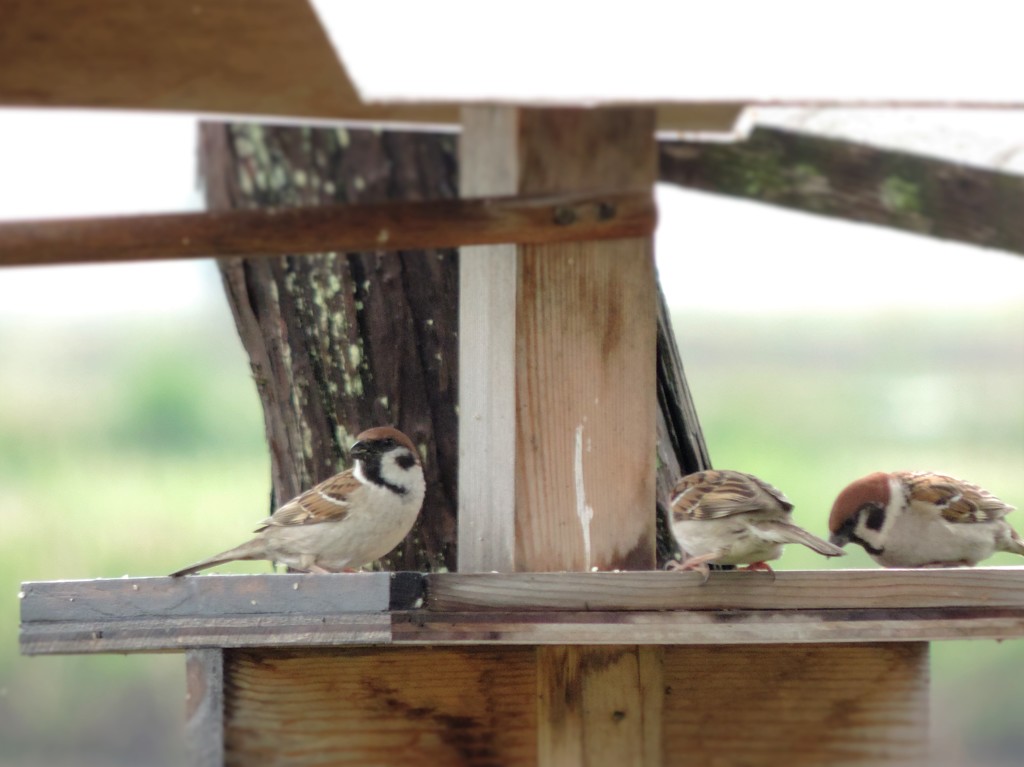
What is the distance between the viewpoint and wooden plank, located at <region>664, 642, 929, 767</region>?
2.22m

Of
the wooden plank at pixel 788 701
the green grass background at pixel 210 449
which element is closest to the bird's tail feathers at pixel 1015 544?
the wooden plank at pixel 788 701

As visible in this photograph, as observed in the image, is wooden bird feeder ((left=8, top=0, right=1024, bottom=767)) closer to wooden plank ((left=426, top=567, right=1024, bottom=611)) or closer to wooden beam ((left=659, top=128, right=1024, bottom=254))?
wooden plank ((left=426, top=567, right=1024, bottom=611))

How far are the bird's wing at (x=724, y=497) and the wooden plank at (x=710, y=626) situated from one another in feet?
2.02

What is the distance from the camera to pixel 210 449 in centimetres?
736

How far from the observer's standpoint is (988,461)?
8109 millimetres

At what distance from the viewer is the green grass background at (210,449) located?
6.68 meters

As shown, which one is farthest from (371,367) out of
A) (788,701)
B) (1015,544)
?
(1015,544)

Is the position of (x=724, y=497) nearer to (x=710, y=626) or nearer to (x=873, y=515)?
(x=710, y=626)

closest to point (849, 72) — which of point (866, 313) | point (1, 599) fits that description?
point (1, 599)

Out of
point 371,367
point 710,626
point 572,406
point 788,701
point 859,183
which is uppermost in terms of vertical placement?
point 859,183

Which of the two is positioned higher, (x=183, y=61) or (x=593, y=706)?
(x=183, y=61)

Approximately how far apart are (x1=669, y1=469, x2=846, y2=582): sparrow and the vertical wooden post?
405mm

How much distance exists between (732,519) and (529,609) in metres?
0.77

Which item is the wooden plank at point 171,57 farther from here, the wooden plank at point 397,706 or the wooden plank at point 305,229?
the wooden plank at point 397,706
